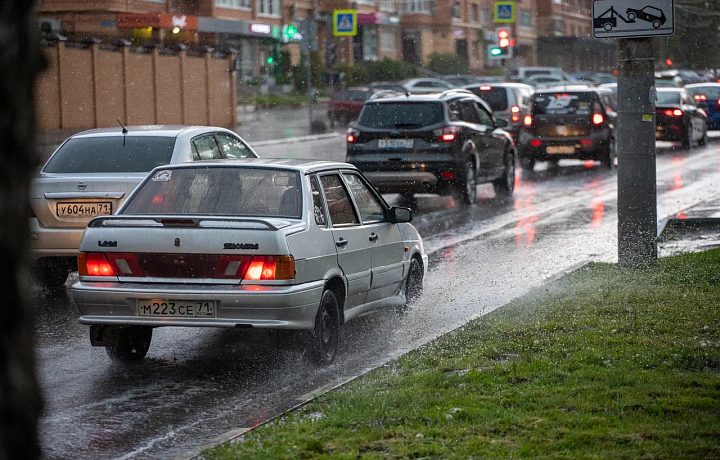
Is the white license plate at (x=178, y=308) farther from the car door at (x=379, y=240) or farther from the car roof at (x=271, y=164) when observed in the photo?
the car door at (x=379, y=240)

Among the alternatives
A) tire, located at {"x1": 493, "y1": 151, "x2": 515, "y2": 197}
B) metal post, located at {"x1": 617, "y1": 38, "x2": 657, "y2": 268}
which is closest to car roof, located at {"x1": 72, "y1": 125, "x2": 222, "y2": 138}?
metal post, located at {"x1": 617, "y1": 38, "x2": 657, "y2": 268}

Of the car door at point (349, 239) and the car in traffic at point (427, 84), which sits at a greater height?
the car in traffic at point (427, 84)

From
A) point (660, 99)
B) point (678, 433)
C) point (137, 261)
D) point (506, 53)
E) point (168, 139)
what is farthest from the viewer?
point (506, 53)

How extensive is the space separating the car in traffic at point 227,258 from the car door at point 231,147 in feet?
14.1

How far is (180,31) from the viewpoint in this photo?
174ft

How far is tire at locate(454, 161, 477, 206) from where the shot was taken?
17375 mm

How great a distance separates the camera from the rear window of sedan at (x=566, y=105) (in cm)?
2427

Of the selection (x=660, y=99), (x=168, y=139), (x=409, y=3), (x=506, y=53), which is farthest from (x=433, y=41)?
(x=168, y=139)

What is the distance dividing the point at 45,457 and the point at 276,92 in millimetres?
55049

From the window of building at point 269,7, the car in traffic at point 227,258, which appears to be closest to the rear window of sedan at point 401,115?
the car in traffic at point 227,258

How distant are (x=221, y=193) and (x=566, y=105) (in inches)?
705

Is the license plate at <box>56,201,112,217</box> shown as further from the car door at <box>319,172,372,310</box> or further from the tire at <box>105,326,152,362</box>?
the car door at <box>319,172,372,310</box>

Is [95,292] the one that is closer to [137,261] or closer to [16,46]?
[137,261]

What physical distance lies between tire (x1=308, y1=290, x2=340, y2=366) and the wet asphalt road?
0.09 metres
